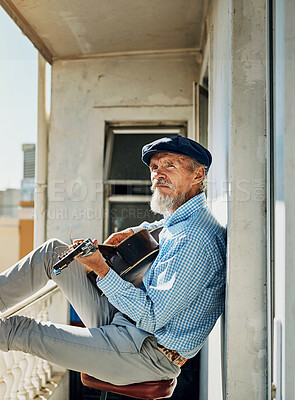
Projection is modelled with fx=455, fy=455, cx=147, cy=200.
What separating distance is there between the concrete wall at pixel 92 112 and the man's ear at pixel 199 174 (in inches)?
82.0

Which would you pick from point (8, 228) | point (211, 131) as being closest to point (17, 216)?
point (8, 228)

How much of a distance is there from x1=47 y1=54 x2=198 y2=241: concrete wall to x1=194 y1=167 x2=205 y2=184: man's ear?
2.08 metres

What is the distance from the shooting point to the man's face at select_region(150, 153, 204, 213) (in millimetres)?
2166

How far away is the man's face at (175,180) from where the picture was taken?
2.17m

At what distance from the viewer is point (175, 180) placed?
2.17 m

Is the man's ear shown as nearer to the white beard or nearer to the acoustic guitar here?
the white beard

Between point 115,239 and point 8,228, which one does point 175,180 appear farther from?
point 8,228

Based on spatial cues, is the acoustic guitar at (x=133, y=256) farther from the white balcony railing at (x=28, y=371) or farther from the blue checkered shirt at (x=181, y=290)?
Result: the white balcony railing at (x=28, y=371)

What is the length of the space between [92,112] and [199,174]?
2484mm

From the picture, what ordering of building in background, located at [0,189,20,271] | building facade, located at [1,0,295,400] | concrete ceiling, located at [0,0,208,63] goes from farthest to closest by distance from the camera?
building in background, located at [0,189,20,271], concrete ceiling, located at [0,0,208,63], building facade, located at [1,0,295,400]

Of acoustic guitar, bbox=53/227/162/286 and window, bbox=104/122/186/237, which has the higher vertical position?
window, bbox=104/122/186/237

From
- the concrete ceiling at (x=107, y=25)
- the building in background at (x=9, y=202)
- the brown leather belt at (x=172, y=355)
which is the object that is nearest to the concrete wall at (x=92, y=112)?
the concrete ceiling at (x=107, y=25)

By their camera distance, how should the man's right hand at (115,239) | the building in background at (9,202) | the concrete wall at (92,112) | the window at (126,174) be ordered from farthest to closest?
1. the building in background at (9,202)
2. the window at (126,174)
3. the concrete wall at (92,112)
4. the man's right hand at (115,239)

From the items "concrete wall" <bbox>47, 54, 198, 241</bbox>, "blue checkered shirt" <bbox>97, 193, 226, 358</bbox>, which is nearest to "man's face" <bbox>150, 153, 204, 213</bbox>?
"blue checkered shirt" <bbox>97, 193, 226, 358</bbox>
